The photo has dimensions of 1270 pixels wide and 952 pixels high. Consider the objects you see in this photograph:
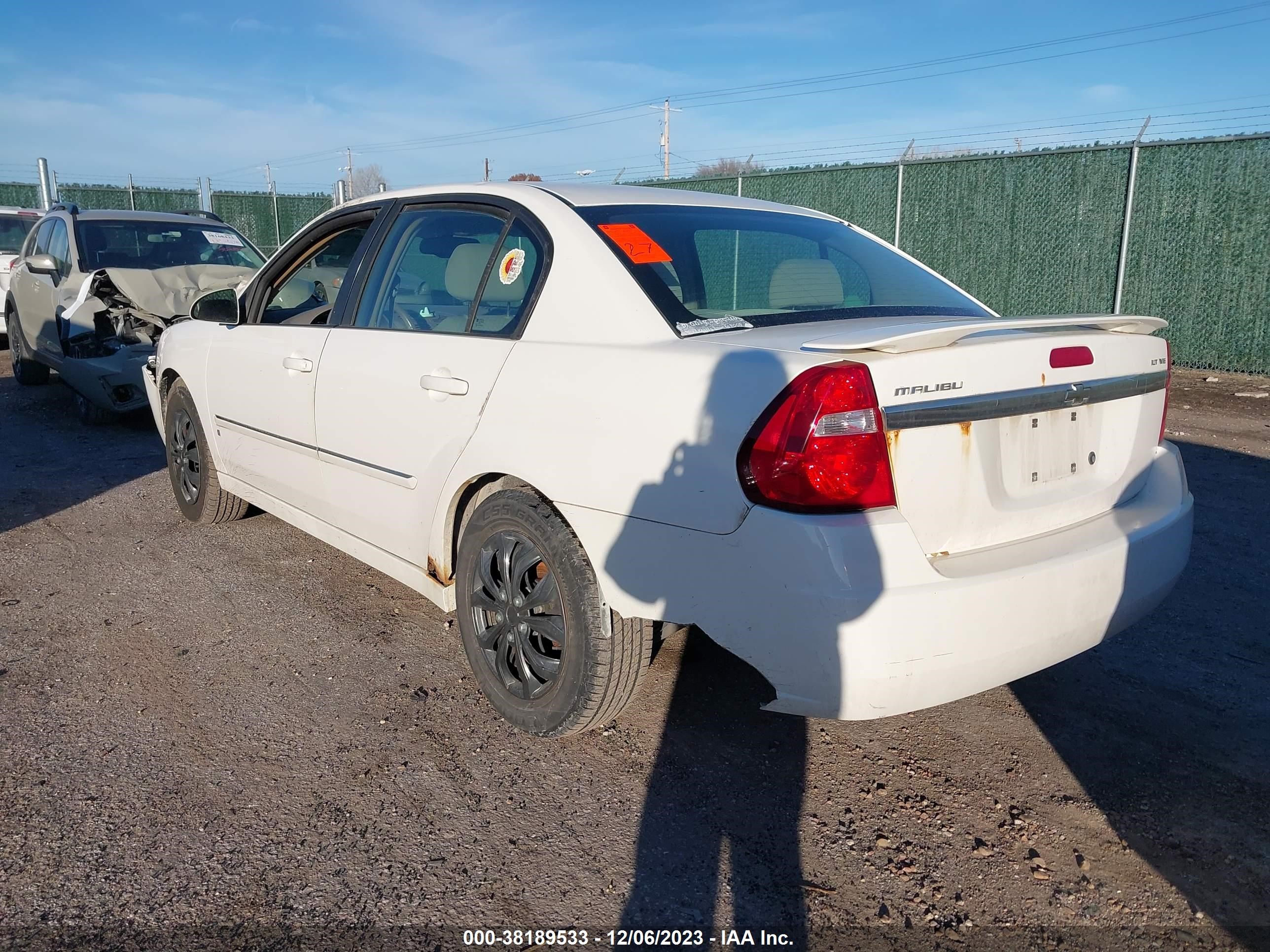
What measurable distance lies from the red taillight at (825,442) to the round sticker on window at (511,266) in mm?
1200

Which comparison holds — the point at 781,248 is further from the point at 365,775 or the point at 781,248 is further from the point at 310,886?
the point at 310,886

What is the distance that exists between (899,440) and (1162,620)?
237 centimetres

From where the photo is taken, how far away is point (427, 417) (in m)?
3.12

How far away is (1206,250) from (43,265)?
448 inches

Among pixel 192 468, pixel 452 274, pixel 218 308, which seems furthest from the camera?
pixel 192 468

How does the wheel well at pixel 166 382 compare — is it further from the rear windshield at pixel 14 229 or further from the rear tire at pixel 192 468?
the rear windshield at pixel 14 229

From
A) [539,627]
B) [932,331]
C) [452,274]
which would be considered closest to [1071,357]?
[932,331]

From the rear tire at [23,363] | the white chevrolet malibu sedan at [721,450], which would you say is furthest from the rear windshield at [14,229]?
the white chevrolet malibu sedan at [721,450]

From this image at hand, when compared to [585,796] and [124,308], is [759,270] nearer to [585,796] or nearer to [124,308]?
[585,796]

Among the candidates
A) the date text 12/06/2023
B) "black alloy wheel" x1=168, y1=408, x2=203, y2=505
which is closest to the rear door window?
the date text 12/06/2023

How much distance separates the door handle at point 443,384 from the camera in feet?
9.80

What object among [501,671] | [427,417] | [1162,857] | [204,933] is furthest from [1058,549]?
[204,933]

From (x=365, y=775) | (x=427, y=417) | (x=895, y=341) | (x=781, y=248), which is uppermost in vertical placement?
(x=781, y=248)

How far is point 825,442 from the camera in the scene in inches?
85.8
